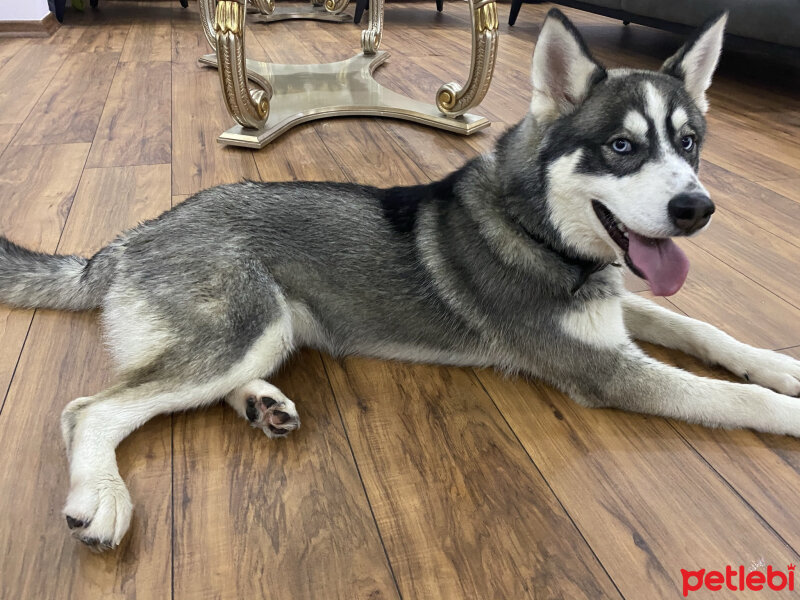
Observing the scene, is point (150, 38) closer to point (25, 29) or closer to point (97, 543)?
point (25, 29)

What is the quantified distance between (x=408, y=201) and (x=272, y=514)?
0.93m

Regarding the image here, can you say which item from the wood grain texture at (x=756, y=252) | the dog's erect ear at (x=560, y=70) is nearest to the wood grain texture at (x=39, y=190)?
the dog's erect ear at (x=560, y=70)

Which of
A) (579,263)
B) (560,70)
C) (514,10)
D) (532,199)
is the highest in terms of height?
(560,70)

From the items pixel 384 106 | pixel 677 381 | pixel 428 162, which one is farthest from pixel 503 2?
pixel 677 381

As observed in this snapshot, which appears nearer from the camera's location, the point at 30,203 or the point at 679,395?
the point at 679,395

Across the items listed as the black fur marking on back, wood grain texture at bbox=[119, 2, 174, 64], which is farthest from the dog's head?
wood grain texture at bbox=[119, 2, 174, 64]

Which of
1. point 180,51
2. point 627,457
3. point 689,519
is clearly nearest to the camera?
point 689,519

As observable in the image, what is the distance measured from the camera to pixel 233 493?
136 centimetres

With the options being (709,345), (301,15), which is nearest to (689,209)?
(709,345)

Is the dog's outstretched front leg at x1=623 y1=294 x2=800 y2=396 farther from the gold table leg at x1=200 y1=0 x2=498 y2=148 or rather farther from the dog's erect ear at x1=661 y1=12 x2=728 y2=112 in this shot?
the gold table leg at x1=200 y1=0 x2=498 y2=148

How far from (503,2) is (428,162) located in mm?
5743

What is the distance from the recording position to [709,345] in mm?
1760

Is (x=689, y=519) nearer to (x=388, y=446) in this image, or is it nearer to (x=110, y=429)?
(x=388, y=446)

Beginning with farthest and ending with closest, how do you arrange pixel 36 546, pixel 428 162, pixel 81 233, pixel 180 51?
pixel 180 51 < pixel 428 162 < pixel 81 233 < pixel 36 546
